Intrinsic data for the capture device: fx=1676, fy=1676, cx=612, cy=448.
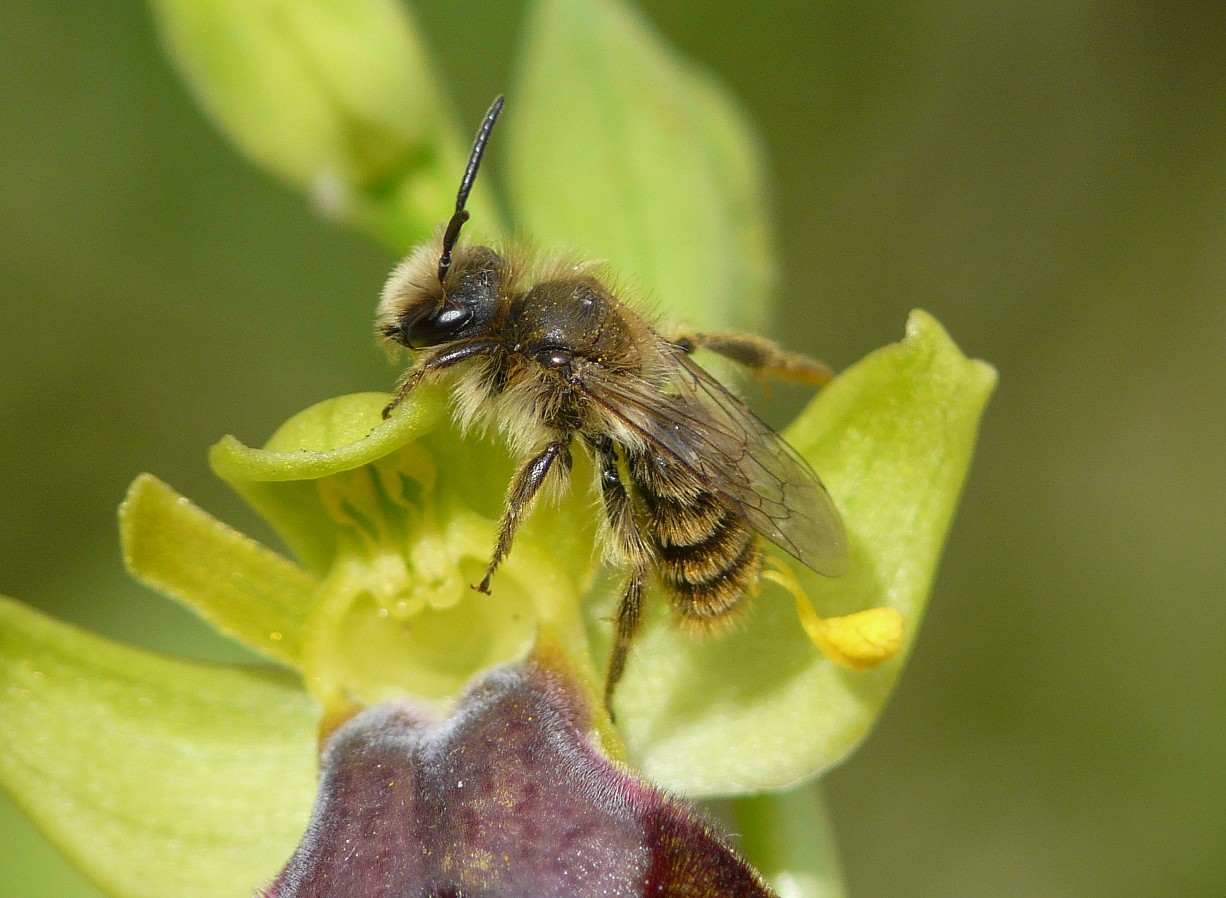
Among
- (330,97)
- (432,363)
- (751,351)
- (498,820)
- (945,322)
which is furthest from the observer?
(945,322)

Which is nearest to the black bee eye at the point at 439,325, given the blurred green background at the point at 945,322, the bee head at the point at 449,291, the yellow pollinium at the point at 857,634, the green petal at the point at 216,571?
the bee head at the point at 449,291

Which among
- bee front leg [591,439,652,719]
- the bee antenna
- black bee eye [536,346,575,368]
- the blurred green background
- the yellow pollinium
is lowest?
the blurred green background

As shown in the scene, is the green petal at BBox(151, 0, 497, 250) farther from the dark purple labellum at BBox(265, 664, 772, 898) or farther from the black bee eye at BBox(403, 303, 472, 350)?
the dark purple labellum at BBox(265, 664, 772, 898)

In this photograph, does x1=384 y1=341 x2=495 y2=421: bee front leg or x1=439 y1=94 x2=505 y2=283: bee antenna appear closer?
x1=384 y1=341 x2=495 y2=421: bee front leg

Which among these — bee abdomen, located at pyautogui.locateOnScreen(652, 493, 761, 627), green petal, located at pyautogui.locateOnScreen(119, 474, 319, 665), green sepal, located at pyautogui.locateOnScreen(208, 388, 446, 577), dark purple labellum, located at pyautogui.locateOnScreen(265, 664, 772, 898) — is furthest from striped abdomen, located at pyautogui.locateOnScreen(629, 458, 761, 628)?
green petal, located at pyautogui.locateOnScreen(119, 474, 319, 665)

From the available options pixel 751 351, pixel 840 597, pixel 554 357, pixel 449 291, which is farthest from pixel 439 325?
pixel 840 597

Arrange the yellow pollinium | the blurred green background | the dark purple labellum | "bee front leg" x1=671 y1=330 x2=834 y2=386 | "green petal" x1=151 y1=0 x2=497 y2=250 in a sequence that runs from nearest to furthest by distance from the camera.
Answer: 1. the dark purple labellum
2. the yellow pollinium
3. "bee front leg" x1=671 y1=330 x2=834 y2=386
4. "green petal" x1=151 y1=0 x2=497 y2=250
5. the blurred green background

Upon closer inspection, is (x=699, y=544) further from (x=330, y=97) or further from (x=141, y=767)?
(x=330, y=97)
